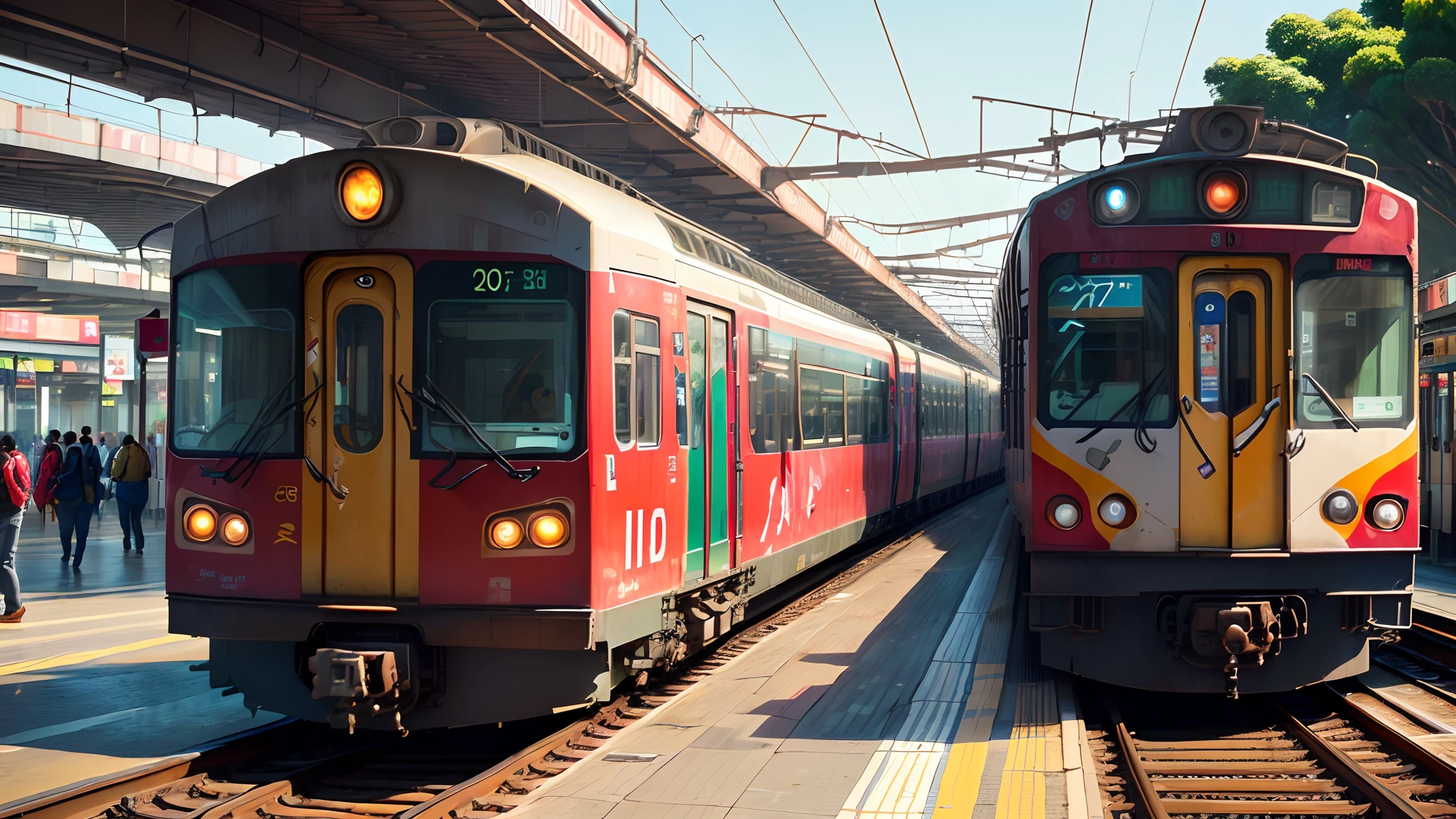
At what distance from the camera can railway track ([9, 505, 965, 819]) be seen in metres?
5.61

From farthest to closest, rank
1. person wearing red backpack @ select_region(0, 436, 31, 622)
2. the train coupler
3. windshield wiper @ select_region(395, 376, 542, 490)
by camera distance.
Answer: person wearing red backpack @ select_region(0, 436, 31, 622) < windshield wiper @ select_region(395, 376, 542, 490) < the train coupler

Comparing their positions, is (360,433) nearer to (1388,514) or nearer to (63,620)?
(1388,514)

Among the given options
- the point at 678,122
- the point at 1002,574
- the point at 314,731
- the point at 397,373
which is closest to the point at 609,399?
the point at 397,373

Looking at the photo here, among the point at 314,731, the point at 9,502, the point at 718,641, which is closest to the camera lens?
the point at 314,731

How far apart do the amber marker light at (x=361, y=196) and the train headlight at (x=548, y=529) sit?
189 cm

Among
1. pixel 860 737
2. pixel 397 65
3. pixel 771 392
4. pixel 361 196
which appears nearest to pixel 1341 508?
pixel 860 737

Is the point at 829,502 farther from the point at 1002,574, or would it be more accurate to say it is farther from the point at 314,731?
the point at 314,731

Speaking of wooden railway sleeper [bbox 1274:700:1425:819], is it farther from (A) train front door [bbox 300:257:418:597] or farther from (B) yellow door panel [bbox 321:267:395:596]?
(B) yellow door panel [bbox 321:267:395:596]

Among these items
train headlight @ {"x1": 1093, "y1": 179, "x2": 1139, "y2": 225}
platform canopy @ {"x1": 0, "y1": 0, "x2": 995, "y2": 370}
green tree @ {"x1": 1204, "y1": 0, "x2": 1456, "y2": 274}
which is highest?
green tree @ {"x1": 1204, "y1": 0, "x2": 1456, "y2": 274}

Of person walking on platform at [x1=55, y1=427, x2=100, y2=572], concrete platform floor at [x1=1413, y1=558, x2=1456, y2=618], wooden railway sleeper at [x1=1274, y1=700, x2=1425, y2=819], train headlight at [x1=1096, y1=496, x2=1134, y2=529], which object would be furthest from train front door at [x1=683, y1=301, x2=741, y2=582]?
person walking on platform at [x1=55, y1=427, x2=100, y2=572]

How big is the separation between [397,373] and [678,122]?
30.3 ft

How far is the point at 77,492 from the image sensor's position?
15.4 meters

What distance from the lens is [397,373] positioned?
640 centimetres

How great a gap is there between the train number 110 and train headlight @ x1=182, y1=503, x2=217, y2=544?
78.3 inches
